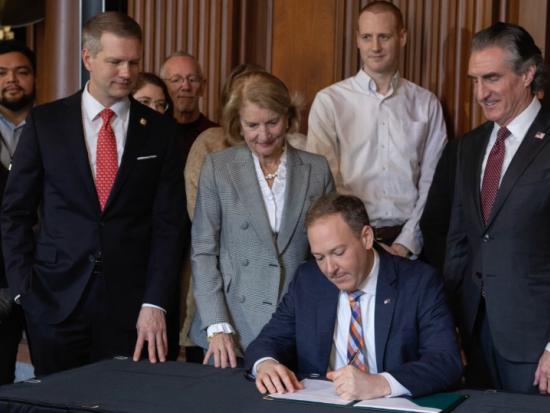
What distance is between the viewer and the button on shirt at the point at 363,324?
2.73 m

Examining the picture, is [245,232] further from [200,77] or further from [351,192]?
[200,77]

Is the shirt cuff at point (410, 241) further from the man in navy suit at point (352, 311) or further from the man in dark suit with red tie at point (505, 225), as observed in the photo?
the man in navy suit at point (352, 311)

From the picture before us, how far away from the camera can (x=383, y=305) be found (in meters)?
2.74

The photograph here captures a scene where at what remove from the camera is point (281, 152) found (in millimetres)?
3156

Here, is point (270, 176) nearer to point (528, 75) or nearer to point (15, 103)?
point (528, 75)

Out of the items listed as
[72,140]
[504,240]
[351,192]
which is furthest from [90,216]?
[504,240]

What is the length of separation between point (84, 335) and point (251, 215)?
0.63 metres

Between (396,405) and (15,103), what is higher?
(15,103)

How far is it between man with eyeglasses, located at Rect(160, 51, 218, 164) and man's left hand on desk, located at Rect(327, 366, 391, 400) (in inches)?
67.7

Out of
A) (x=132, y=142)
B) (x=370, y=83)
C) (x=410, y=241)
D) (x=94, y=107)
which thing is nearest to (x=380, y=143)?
(x=370, y=83)

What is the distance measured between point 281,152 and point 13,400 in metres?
1.22

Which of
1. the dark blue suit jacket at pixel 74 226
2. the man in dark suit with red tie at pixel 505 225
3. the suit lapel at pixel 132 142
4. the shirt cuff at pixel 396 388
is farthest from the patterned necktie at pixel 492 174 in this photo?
the suit lapel at pixel 132 142

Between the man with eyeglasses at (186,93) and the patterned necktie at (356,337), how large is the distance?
4.30 feet

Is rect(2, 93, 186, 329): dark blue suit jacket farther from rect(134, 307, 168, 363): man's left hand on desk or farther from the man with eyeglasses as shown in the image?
the man with eyeglasses
